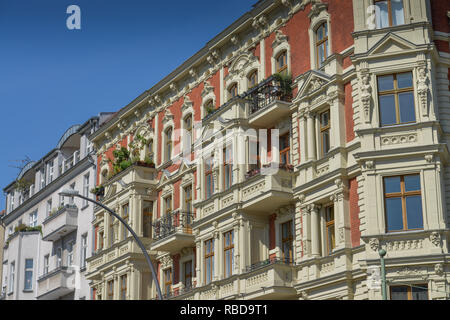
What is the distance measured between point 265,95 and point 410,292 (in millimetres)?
10413

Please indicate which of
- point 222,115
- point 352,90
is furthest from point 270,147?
point 352,90

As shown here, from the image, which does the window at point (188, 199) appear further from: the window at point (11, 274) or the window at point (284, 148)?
the window at point (11, 274)

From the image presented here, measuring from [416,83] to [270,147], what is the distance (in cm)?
733

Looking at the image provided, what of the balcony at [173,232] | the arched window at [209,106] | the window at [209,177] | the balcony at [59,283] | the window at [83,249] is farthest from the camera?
the balcony at [59,283]

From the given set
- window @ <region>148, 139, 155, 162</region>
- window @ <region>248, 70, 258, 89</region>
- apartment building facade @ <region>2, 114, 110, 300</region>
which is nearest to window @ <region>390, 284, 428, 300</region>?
window @ <region>248, 70, 258, 89</region>

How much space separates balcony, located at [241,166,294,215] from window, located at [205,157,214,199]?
3254mm

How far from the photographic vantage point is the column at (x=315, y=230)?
27.0m

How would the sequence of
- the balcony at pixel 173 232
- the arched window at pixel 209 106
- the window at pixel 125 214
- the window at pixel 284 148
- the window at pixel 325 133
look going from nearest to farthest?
the window at pixel 325 133 < the window at pixel 284 148 < the balcony at pixel 173 232 < the arched window at pixel 209 106 < the window at pixel 125 214

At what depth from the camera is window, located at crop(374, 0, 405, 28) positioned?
26844 mm

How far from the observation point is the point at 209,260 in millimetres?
32438

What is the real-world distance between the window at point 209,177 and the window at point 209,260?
2.05m

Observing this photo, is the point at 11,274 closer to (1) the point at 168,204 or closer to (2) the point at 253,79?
(1) the point at 168,204

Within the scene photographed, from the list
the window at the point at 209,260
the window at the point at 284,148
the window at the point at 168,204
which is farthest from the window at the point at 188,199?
the window at the point at 284,148

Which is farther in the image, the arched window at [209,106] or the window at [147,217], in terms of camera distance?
the window at [147,217]
